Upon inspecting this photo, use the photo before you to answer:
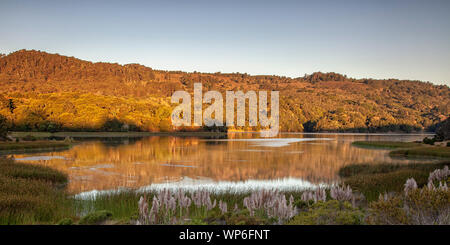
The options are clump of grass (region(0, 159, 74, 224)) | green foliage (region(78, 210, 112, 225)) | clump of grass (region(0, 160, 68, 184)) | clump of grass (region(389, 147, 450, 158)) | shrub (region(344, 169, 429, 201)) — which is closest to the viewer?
green foliage (region(78, 210, 112, 225))

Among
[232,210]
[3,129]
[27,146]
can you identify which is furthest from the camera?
[3,129]

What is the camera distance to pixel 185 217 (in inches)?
320

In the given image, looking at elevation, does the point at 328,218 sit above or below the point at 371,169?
above

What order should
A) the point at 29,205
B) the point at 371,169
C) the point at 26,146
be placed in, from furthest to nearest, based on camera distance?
the point at 26,146 < the point at 371,169 < the point at 29,205

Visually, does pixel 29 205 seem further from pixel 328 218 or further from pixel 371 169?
pixel 371 169

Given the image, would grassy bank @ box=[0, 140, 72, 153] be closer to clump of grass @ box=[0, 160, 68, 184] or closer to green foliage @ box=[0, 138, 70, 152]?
green foliage @ box=[0, 138, 70, 152]

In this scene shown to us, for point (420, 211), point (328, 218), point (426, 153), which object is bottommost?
point (426, 153)

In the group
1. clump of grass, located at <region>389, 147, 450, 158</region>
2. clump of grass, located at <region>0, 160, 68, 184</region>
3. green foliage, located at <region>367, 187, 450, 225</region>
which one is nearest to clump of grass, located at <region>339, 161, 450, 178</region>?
clump of grass, located at <region>389, 147, 450, 158</region>

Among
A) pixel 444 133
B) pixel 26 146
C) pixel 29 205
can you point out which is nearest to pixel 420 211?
pixel 29 205

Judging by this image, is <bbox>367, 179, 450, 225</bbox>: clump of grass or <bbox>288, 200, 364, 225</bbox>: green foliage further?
<bbox>288, 200, 364, 225</bbox>: green foliage

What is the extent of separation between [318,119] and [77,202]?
20069cm

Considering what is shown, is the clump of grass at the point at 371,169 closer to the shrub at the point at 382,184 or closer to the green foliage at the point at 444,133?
the shrub at the point at 382,184
